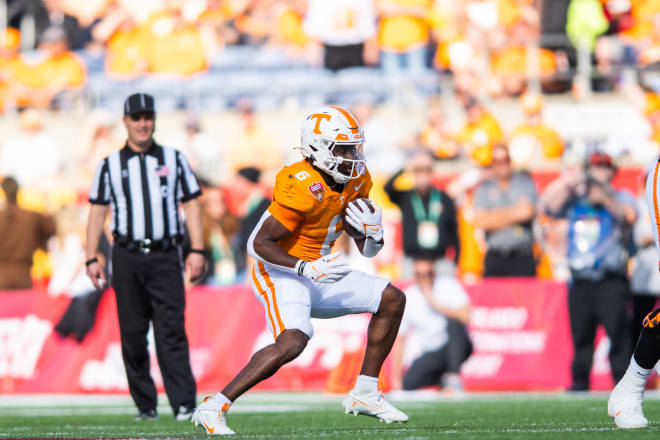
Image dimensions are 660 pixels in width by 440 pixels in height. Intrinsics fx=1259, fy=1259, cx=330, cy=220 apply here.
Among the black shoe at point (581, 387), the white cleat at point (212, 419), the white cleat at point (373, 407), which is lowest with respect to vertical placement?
the black shoe at point (581, 387)

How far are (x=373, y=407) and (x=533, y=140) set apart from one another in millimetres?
7768

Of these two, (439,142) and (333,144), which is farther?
(439,142)

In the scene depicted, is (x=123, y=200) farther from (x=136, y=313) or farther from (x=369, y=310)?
(x=369, y=310)

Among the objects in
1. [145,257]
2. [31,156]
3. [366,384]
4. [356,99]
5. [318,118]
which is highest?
[356,99]

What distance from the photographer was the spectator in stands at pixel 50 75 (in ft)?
52.7

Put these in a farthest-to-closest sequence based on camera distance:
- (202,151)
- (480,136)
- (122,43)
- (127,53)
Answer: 1. (122,43)
2. (127,53)
3. (202,151)
4. (480,136)

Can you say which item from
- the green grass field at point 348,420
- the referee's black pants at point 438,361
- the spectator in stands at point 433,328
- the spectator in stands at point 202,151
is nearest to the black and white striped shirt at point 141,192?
the green grass field at point 348,420

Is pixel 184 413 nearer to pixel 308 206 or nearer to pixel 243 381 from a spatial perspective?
pixel 243 381

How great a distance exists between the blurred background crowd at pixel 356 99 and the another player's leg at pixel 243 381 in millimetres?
5216

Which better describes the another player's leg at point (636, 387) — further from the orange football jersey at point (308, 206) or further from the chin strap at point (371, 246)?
the orange football jersey at point (308, 206)

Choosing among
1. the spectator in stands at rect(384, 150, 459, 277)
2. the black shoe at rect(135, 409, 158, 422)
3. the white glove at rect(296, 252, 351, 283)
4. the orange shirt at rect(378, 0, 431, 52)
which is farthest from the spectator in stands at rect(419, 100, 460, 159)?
the white glove at rect(296, 252, 351, 283)

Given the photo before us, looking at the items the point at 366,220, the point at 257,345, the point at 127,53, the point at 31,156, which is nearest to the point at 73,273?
the point at 257,345

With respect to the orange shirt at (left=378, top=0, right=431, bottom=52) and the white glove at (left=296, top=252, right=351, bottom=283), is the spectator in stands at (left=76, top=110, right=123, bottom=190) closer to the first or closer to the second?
the orange shirt at (left=378, top=0, right=431, bottom=52)

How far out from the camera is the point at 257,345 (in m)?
11.0
